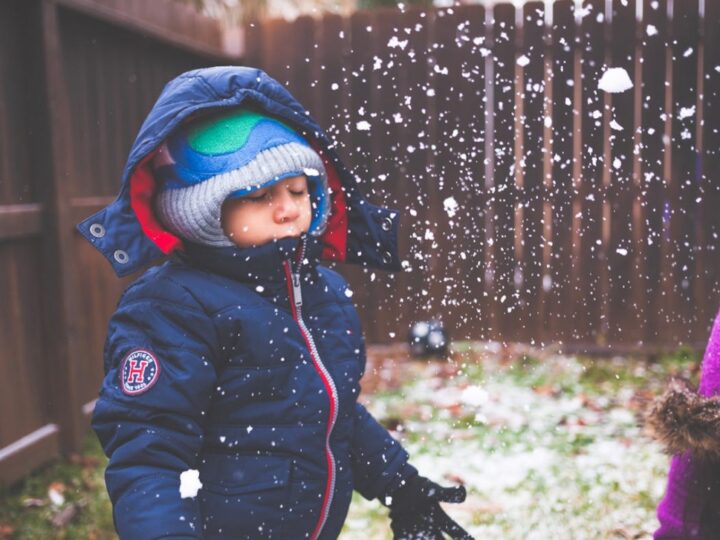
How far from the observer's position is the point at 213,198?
4.86 feet

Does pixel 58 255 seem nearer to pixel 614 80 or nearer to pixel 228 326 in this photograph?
pixel 228 326

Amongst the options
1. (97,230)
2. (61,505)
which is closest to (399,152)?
(61,505)

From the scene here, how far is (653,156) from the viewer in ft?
16.9

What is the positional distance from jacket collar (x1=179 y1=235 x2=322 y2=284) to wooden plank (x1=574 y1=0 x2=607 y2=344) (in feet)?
13.0

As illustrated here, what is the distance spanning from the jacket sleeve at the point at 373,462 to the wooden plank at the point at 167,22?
2.35 meters

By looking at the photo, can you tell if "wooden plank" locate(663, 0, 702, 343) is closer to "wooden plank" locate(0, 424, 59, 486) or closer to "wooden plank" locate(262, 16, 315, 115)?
"wooden plank" locate(262, 16, 315, 115)

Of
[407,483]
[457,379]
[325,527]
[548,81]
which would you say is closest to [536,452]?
[457,379]

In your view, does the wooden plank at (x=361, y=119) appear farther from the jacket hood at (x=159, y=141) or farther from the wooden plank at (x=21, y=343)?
the jacket hood at (x=159, y=141)

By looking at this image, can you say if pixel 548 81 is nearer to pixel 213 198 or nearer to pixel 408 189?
pixel 408 189

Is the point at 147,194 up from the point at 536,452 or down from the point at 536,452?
up

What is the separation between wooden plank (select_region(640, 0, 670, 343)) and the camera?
5070mm

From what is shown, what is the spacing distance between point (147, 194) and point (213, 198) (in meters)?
0.18

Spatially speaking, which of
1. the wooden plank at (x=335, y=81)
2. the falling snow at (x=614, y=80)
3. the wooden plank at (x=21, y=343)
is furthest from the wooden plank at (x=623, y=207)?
the wooden plank at (x=21, y=343)

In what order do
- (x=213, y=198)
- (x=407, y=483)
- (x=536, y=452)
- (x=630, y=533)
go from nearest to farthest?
(x=213, y=198) < (x=407, y=483) < (x=630, y=533) < (x=536, y=452)
